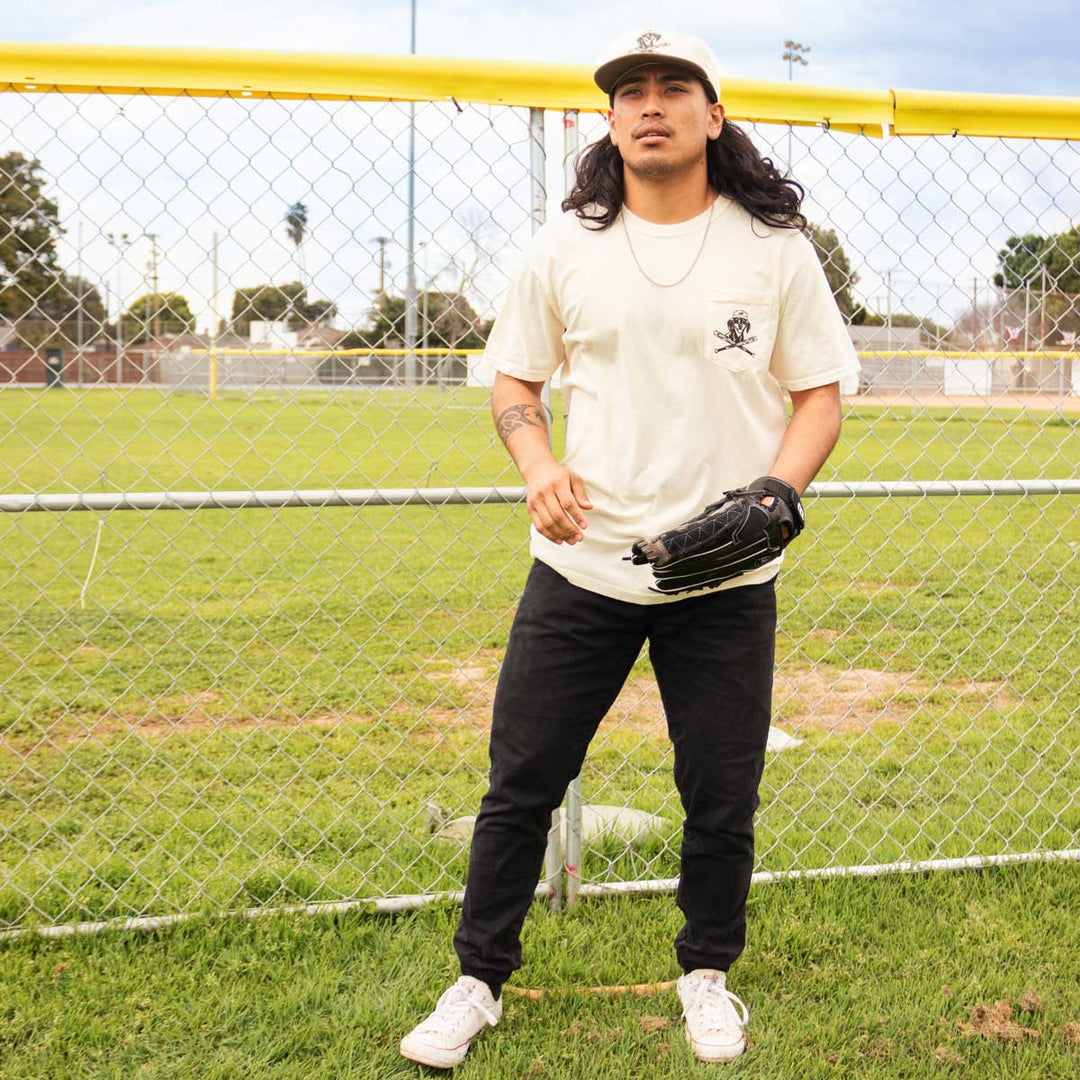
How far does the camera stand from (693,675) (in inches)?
90.4

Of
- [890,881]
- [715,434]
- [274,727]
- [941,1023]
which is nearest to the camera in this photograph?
[715,434]

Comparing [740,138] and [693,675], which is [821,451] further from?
[740,138]

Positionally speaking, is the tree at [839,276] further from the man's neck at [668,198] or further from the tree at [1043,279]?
the tree at [1043,279]

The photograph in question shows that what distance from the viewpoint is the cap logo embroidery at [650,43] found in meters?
2.12

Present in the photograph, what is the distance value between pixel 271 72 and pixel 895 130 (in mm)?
1558

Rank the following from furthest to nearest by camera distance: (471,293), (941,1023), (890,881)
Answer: (471,293) < (890,881) < (941,1023)

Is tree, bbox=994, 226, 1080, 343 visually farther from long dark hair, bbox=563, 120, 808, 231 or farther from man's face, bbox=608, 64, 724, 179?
man's face, bbox=608, 64, 724, 179

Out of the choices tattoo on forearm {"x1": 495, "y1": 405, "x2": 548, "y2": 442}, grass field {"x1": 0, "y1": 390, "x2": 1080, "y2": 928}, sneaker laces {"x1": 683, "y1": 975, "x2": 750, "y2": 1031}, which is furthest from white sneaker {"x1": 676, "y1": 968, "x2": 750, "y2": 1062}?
tattoo on forearm {"x1": 495, "y1": 405, "x2": 548, "y2": 442}

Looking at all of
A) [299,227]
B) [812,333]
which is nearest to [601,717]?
[812,333]

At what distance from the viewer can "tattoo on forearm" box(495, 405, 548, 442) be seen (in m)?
2.28

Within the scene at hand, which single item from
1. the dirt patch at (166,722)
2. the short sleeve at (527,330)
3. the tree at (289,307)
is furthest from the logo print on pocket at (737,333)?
the dirt patch at (166,722)

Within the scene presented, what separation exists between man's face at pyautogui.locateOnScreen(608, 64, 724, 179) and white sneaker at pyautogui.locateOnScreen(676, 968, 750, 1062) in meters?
1.68

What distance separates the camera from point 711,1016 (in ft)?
7.92

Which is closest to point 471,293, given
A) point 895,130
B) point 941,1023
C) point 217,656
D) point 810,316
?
point 895,130
